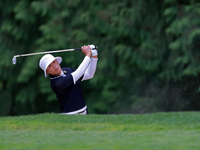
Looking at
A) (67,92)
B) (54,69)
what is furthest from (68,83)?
(54,69)

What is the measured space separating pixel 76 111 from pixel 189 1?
21.7ft

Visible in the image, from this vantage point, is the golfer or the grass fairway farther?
the golfer

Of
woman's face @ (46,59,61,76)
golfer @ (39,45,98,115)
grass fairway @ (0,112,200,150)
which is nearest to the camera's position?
grass fairway @ (0,112,200,150)

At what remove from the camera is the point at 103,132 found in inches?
195

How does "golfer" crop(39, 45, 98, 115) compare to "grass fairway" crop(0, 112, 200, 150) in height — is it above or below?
above

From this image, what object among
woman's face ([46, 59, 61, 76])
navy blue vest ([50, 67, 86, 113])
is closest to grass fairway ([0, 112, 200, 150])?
navy blue vest ([50, 67, 86, 113])

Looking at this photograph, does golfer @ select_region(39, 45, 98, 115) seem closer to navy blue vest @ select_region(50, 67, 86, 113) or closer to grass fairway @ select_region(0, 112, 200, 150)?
navy blue vest @ select_region(50, 67, 86, 113)

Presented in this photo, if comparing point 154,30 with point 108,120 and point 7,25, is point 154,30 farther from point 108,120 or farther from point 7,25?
point 108,120

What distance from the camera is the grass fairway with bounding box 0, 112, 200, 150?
418 cm

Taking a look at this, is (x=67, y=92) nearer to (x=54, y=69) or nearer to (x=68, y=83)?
(x=68, y=83)

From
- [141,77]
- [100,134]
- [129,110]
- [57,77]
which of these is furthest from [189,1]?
[100,134]

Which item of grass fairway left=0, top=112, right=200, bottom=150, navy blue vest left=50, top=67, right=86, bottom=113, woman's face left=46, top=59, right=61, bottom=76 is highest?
woman's face left=46, top=59, right=61, bottom=76

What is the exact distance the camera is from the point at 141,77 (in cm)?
1254

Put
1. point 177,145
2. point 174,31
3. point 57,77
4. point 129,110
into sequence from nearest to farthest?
point 177,145, point 57,77, point 174,31, point 129,110
